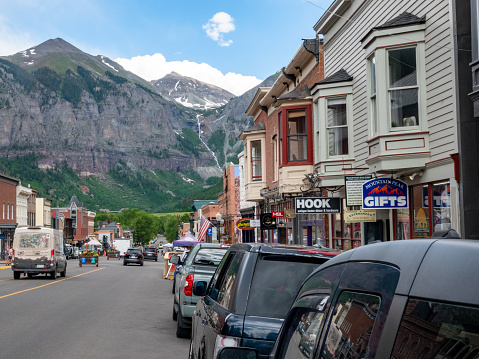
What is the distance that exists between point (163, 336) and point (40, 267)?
806 inches

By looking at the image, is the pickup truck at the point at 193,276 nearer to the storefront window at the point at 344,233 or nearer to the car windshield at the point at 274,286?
the car windshield at the point at 274,286

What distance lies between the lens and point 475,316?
1.89 m

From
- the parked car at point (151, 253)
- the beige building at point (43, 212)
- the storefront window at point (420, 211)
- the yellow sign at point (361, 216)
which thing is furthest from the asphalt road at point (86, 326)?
the beige building at point (43, 212)

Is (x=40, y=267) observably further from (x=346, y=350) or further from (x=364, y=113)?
(x=346, y=350)

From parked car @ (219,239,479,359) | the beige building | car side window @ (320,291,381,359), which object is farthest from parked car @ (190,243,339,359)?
the beige building

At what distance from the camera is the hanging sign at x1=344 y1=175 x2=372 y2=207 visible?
16.6 m

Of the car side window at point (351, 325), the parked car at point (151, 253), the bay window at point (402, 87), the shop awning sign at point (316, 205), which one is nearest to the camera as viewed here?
the car side window at point (351, 325)

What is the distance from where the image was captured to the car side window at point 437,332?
1.90 metres

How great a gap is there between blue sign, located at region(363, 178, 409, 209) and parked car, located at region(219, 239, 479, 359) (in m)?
12.3

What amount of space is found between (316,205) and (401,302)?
1774 centimetres

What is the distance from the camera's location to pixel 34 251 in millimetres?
31172

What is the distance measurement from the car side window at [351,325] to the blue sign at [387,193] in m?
12.6

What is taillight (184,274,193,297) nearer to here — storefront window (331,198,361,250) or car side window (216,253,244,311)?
car side window (216,253,244,311)

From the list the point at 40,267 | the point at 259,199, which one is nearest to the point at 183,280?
the point at 40,267
